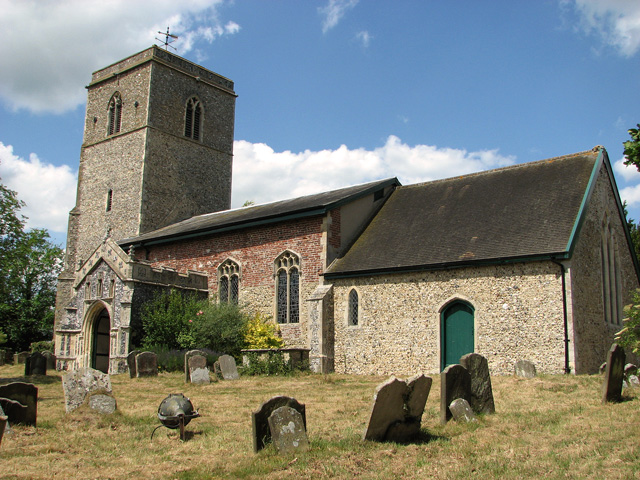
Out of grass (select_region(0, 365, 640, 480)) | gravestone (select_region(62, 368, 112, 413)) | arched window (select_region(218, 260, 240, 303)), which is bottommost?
grass (select_region(0, 365, 640, 480))

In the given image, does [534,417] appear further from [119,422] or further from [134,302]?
[134,302]

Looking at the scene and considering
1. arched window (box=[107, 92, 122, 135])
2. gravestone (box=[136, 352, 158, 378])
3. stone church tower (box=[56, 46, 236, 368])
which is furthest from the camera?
arched window (box=[107, 92, 122, 135])

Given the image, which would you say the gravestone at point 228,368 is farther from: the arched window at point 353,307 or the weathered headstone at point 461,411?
the weathered headstone at point 461,411

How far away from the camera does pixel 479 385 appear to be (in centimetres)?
1009

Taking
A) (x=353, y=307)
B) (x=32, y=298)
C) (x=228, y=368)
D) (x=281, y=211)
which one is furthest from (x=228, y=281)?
(x=32, y=298)

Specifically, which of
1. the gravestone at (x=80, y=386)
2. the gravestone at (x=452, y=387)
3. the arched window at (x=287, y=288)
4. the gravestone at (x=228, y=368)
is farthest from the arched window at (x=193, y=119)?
the gravestone at (x=452, y=387)

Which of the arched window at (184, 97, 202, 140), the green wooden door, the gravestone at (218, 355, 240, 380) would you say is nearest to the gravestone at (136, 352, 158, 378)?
the gravestone at (218, 355, 240, 380)

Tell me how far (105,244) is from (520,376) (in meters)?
14.6

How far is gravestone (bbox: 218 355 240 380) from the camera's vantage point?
1675 cm

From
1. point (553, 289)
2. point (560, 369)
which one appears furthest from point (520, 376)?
point (553, 289)

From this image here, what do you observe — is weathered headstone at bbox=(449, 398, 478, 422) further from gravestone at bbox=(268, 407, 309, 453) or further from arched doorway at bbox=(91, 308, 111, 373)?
arched doorway at bbox=(91, 308, 111, 373)

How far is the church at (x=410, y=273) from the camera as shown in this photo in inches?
630

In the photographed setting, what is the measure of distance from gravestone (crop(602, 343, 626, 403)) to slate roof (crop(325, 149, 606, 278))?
193 inches

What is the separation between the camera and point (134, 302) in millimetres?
20438
